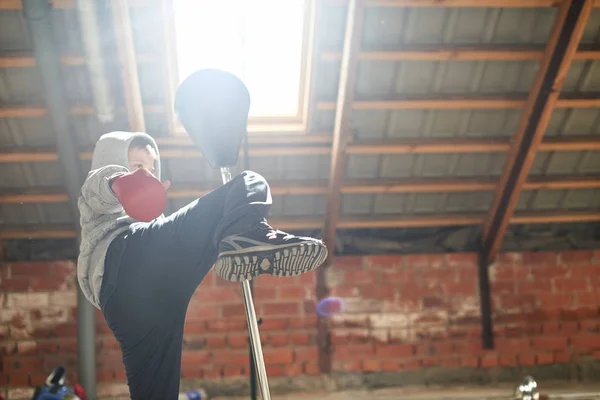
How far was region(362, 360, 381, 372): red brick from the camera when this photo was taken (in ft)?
15.2

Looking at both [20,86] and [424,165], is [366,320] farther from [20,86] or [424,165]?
[20,86]

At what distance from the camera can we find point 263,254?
1.58 metres

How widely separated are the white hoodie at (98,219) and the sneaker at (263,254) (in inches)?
17.9

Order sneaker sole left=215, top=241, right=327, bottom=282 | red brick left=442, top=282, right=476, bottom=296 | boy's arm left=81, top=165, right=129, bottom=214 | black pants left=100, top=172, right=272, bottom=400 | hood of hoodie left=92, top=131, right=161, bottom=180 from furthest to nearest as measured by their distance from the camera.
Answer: red brick left=442, top=282, right=476, bottom=296 < hood of hoodie left=92, top=131, right=161, bottom=180 < boy's arm left=81, top=165, right=129, bottom=214 < black pants left=100, top=172, right=272, bottom=400 < sneaker sole left=215, top=241, right=327, bottom=282

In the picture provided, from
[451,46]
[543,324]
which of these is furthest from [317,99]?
[543,324]

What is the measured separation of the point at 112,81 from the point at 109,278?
2.18 m

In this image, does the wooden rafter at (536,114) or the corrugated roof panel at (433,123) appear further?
the corrugated roof panel at (433,123)

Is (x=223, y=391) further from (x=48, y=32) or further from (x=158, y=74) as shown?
(x=48, y=32)

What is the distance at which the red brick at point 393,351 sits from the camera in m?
A: 4.65

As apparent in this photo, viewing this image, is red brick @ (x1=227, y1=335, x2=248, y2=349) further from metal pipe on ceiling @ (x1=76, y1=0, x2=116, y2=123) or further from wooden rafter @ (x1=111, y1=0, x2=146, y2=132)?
metal pipe on ceiling @ (x1=76, y1=0, x2=116, y2=123)

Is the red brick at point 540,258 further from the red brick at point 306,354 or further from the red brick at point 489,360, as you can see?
the red brick at point 306,354

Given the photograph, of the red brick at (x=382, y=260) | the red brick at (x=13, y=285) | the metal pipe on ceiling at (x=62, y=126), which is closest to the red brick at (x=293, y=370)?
the red brick at (x=382, y=260)

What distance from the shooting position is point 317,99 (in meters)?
3.89

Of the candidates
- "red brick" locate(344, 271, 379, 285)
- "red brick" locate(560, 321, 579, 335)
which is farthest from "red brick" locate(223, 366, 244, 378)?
"red brick" locate(560, 321, 579, 335)
